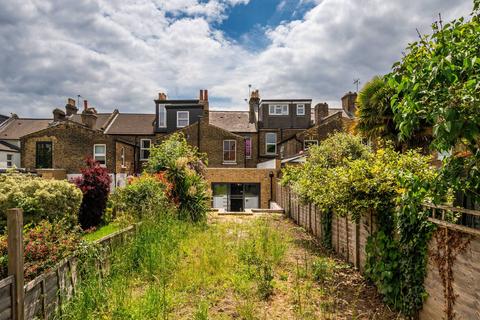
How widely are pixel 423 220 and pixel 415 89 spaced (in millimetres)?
2419

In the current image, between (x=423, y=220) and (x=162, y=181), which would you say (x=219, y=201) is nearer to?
(x=162, y=181)

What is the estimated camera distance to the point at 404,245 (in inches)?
196

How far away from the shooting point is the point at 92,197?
474 inches

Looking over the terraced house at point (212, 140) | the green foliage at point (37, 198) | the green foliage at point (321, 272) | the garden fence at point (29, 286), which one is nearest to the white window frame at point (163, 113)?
the terraced house at point (212, 140)

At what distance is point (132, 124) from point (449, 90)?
32014mm

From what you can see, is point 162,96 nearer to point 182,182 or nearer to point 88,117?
A: point 88,117

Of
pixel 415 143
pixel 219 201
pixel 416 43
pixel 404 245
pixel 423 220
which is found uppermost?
pixel 416 43

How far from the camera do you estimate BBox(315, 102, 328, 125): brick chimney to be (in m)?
30.4

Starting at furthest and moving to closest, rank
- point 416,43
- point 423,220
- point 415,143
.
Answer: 1. point 415,143
2. point 423,220
3. point 416,43

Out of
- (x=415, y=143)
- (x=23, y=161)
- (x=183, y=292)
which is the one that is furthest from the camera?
(x=23, y=161)

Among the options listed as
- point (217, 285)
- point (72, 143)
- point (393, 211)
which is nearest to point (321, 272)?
point (393, 211)

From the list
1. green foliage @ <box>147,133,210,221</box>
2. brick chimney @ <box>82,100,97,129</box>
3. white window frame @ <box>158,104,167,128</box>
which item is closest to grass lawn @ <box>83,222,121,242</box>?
green foliage @ <box>147,133,210,221</box>

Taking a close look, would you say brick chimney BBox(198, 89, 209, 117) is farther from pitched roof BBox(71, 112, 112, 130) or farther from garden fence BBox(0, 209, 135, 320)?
garden fence BBox(0, 209, 135, 320)

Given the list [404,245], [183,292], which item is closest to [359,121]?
[404,245]
